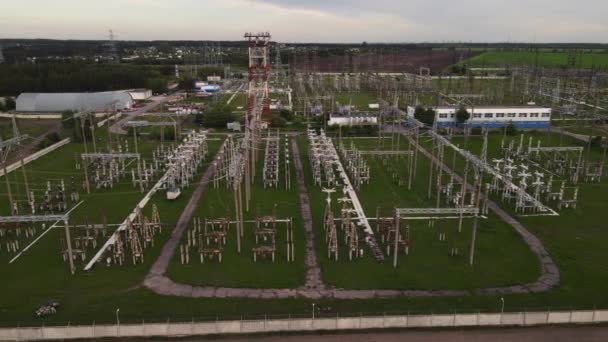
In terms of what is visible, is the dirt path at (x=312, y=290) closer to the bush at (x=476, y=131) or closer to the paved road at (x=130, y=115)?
the bush at (x=476, y=131)

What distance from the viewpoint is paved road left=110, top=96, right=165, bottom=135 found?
43.1 meters

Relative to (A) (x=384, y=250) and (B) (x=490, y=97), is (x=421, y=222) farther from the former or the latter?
(B) (x=490, y=97)

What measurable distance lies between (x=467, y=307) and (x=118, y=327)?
35.7 ft

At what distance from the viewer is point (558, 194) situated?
79.9ft

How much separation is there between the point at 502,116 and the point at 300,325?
38.7 metres

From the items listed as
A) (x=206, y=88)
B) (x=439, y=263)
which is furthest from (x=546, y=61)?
(x=439, y=263)

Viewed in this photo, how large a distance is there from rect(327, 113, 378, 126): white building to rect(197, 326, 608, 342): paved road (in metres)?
32.7

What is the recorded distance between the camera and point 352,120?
149 ft

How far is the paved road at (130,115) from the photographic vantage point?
43125 mm

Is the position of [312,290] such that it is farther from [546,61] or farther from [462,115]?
[546,61]

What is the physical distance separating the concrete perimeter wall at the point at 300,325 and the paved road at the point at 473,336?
21cm

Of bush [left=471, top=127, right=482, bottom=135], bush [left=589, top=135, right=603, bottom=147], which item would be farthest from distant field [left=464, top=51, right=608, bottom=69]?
bush [left=589, top=135, right=603, bottom=147]

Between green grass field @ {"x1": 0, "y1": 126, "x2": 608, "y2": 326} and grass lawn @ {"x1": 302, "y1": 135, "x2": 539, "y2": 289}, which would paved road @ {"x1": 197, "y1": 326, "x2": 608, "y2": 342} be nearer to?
green grass field @ {"x1": 0, "y1": 126, "x2": 608, "y2": 326}

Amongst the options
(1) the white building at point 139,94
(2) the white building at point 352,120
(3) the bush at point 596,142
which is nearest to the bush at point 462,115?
(2) the white building at point 352,120
